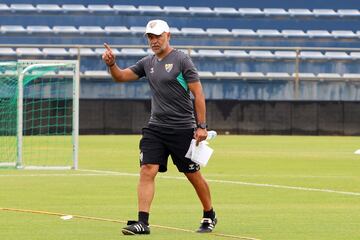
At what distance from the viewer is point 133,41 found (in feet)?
148

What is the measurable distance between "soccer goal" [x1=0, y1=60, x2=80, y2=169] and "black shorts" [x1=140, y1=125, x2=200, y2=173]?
374 inches

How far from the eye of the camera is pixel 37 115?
112 ft

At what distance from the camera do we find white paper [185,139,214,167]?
1067 centimetres

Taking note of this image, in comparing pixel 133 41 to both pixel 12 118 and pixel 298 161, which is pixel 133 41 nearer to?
pixel 12 118

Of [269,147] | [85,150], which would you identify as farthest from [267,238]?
[269,147]

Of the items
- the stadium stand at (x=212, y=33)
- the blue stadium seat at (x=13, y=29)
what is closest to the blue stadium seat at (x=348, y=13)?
the stadium stand at (x=212, y=33)

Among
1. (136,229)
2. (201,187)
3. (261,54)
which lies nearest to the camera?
(136,229)

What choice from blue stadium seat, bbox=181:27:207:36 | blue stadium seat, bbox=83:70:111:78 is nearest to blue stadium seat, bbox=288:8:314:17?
blue stadium seat, bbox=181:27:207:36

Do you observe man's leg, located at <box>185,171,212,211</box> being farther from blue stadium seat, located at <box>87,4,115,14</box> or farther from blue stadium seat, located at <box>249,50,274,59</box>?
blue stadium seat, located at <box>87,4,115,14</box>

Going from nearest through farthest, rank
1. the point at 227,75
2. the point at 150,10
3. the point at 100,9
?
the point at 227,75 → the point at 100,9 → the point at 150,10

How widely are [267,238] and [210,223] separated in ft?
2.53

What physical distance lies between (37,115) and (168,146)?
23.6m

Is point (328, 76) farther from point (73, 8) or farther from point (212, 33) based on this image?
point (73, 8)

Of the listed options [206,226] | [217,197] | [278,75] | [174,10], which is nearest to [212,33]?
[174,10]
